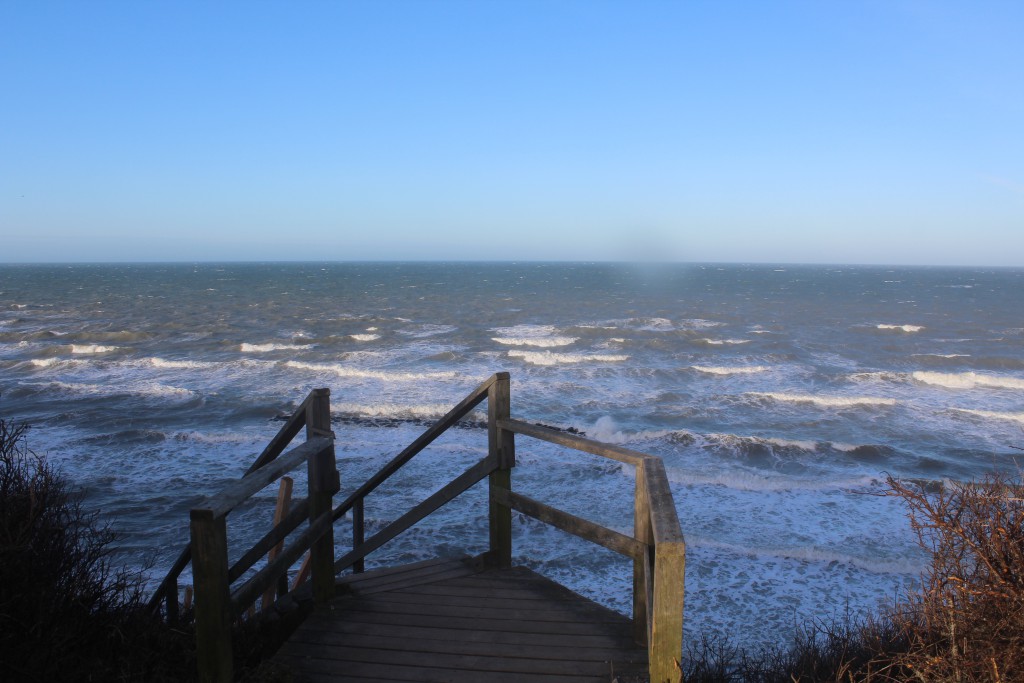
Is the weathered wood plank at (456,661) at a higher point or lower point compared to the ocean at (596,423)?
higher

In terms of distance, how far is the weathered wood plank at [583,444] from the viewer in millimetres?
3789

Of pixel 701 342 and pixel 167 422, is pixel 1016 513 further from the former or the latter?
pixel 701 342

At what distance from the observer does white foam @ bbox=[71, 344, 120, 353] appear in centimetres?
2855

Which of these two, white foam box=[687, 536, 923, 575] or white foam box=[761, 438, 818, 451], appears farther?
white foam box=[761, 438, 818, 451]

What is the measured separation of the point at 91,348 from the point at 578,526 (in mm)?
30613

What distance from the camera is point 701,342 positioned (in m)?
32.2

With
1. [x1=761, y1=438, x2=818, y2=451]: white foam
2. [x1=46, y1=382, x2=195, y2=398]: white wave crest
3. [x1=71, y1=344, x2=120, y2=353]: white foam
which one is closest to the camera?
[x1=761, y1=438, x2=818, y2=451]: white foam

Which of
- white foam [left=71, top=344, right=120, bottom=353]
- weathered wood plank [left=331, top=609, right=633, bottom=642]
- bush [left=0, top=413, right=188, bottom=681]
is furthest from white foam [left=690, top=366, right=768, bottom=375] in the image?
white foam [left=71, top=344, right=120, bottom=353]

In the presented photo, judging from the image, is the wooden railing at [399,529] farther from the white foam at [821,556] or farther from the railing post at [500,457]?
the white foam at [821,556]

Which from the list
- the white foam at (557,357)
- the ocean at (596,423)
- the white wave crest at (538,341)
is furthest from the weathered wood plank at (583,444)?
the white wave crest at (538,341)

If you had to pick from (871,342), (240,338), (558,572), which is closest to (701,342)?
(871,342)

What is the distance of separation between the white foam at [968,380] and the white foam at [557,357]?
10.3 meters

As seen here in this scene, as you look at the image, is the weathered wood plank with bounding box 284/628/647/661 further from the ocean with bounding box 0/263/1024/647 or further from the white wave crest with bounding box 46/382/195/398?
the white wave crest with bounding box 46/382/195/398

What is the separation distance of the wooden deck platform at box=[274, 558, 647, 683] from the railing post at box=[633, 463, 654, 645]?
12 cm
